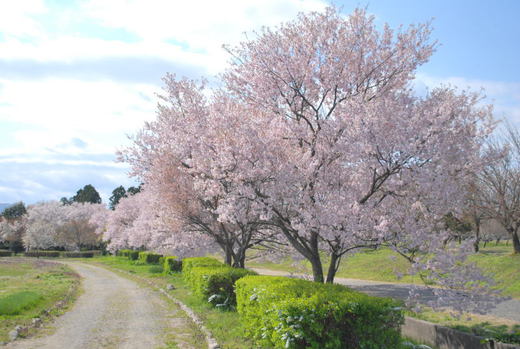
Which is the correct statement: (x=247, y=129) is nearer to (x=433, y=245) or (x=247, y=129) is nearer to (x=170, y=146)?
(x=433, y=245)

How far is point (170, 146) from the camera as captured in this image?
1630cm

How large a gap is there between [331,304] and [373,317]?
67cm

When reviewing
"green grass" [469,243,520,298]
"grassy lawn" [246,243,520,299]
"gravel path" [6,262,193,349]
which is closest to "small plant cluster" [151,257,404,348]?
"gravel path" [6,262,193,349]

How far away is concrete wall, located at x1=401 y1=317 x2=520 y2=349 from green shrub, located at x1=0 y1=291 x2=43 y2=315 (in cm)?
1078

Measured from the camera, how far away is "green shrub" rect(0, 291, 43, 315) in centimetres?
1205

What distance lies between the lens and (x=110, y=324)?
10977 millimetres

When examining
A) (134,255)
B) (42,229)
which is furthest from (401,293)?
(42,229)

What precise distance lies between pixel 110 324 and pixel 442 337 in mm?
8059

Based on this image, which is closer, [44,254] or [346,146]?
[346,146]

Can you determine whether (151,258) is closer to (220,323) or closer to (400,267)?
(400,267)

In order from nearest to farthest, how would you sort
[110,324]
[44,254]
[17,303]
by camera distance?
[110,324], [17,303], [44,254]

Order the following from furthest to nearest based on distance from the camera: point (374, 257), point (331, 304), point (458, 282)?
point (374, 257) < point (458, 282) < point (331, 304)

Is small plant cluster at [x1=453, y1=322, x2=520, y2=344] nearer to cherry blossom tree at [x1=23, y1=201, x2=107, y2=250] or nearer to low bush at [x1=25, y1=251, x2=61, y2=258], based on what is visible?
cherry blossom tree at [x1=23, y1=201, x2=107, y2=250]

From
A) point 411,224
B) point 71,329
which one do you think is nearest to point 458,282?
point 411,224
